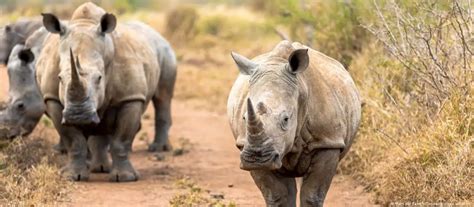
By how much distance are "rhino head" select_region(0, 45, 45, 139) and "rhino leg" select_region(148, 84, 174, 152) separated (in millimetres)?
2033

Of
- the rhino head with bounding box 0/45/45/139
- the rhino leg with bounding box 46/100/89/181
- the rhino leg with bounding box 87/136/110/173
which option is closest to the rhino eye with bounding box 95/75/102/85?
the rhino leg with bounding box 46/100/89/181

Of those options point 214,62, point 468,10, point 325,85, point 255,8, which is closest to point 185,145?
point 468,10

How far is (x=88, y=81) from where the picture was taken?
10.7m

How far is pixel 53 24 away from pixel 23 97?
5.04 feet

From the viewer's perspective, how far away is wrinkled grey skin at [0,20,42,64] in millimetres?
14055

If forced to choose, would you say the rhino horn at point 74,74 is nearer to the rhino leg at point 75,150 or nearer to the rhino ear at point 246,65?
the rhino leg at point 75,150

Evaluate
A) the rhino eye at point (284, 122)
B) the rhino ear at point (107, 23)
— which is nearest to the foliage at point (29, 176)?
the rhino ear at point (107, 23)

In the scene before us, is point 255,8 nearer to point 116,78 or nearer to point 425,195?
point 116,78

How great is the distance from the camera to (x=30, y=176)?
1045 cm

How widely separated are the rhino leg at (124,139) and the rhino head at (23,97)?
1152 millimetres

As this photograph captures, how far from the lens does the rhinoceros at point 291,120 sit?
24.7 ft

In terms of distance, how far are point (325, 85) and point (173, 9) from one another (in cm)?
1943

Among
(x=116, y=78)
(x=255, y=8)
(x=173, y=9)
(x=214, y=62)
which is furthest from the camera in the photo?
(x=255, y=8)

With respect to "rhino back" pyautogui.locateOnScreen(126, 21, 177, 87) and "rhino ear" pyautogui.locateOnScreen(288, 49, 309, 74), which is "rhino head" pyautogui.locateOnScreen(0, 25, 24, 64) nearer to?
"rhino back" pyautogui.locateOnScreen(126, 21, 177, 87)
